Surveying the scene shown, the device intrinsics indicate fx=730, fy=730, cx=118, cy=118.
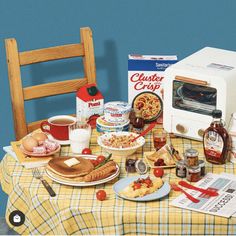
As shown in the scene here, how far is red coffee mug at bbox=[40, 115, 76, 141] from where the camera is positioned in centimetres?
315

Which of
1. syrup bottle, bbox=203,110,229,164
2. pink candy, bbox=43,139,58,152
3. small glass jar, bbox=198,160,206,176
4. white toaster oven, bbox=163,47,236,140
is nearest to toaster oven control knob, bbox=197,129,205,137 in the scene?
white toaster oven, bbox=163,47,236,140

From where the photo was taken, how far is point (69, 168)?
284cm

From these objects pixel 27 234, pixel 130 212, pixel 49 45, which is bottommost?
pixel 27 234

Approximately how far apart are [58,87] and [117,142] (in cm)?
70

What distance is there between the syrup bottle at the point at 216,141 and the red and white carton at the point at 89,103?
604 millimetres

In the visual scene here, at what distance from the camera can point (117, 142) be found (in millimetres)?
3074

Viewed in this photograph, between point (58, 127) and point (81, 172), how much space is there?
42cm

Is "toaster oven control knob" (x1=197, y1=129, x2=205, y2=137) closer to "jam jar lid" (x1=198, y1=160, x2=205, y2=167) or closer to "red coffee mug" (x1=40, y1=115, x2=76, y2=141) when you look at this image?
"jam jar lid" (x1=198, y1=160, x2=205, y2=167)

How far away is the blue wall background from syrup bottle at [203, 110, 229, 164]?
0.98 meters

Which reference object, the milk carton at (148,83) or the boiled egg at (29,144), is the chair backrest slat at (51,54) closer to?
the milk carton at (148,83)

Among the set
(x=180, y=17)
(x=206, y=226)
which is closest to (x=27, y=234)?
(x=206, y=226)

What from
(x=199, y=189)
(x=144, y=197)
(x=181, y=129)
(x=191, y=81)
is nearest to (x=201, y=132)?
(x=181, y=129)

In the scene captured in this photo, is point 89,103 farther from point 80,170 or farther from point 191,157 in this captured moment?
point 191,157

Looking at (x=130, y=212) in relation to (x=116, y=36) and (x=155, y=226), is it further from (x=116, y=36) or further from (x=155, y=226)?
(x=116, y=36)
